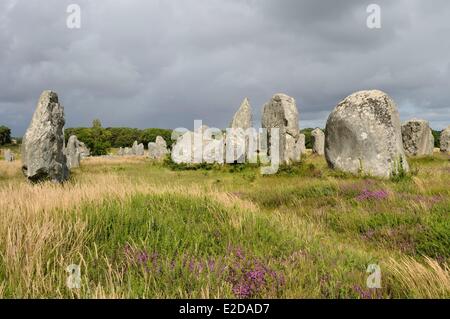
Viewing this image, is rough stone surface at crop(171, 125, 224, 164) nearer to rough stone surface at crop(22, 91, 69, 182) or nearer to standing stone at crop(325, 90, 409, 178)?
standing stone at crop(325, 90, 409, 178)

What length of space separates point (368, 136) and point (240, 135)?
13.5m

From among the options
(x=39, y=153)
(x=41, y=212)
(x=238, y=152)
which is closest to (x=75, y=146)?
(x=238, y=152)

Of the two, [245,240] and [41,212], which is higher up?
[41,212]

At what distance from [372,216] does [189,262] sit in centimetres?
490

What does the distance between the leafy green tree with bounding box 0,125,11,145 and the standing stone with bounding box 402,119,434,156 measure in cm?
11995

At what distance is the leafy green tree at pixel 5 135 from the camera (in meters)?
119

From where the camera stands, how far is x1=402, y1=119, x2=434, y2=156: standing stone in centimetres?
2986

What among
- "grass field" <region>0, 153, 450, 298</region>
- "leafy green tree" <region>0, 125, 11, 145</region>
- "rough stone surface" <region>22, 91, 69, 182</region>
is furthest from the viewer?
"leafy green tree" <region>0, 125, 11, 145</region>

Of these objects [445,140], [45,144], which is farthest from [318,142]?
[45,144]

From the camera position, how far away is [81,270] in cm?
435

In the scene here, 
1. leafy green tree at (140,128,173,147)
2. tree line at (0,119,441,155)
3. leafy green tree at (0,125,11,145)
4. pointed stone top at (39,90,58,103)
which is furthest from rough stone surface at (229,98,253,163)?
leafy green tree at (0,125,11,145)

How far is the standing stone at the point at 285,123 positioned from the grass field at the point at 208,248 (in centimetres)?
1239

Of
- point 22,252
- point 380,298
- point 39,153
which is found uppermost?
point 39,153
